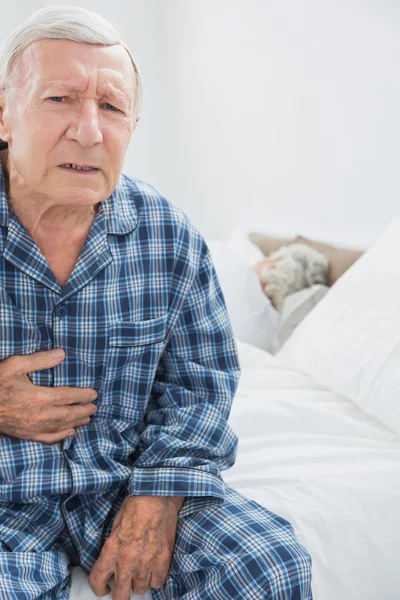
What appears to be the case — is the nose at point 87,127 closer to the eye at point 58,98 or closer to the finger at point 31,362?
the eye at point 58,98

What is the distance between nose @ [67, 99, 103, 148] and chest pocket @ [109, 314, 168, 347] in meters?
0.30

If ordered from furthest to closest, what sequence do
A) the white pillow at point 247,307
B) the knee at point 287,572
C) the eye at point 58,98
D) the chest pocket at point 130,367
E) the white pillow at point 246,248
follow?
the white pillow at point 246,248
the white pillow at point 247,307
the chest pocket at point 130,367
the eye at point 58,98
the knee at point 287,572

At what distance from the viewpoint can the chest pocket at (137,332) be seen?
45.2 inches

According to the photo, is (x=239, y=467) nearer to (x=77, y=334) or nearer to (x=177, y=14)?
(x=77, y=334)

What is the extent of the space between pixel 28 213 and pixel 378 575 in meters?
0.86

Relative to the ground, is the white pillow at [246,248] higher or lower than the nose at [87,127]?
lower

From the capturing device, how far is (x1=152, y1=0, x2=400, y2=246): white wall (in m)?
2.15

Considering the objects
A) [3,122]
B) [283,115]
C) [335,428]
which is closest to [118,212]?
[3,122]

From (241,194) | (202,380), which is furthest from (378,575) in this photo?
(241,194)

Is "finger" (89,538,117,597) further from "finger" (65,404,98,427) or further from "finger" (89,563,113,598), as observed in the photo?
"finger" (65,404,98,427)

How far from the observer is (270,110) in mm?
2619

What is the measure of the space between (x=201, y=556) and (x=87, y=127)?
0.67 meters

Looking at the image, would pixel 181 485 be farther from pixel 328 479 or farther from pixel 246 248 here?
pixel 246 248


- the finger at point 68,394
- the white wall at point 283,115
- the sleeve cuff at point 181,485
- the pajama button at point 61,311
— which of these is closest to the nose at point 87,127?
the pajama button at point 61,311
